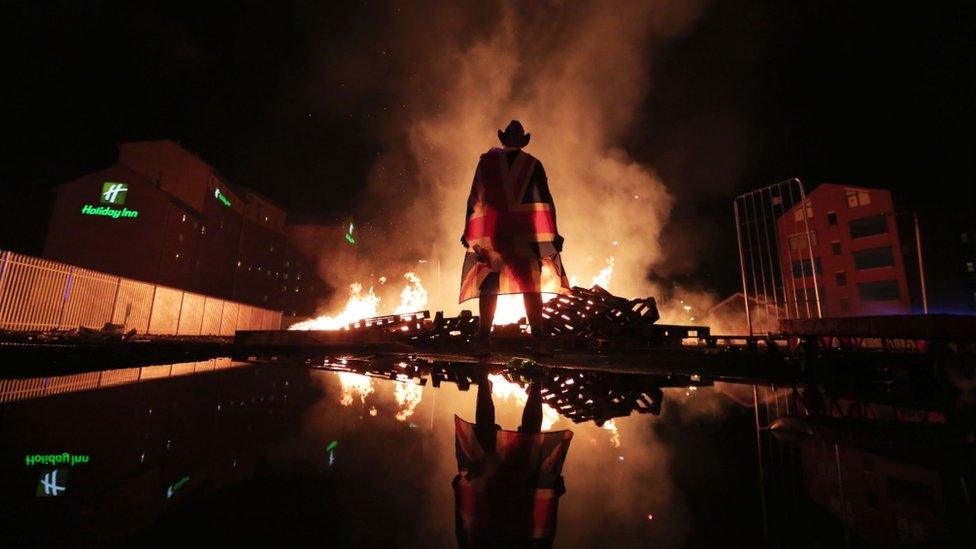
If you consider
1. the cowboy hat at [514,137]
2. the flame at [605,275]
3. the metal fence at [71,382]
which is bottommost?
the metal fence at [71,382]

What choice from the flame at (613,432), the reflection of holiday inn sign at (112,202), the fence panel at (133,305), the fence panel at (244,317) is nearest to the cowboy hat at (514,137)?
the flame at (613,432)

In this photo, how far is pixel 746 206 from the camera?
55.1 ft

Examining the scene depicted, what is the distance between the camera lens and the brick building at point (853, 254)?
2791 cm

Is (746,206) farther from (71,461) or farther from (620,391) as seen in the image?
(71,461)

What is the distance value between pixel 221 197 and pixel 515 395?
52543 millimetres

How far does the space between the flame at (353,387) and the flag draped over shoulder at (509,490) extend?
3.80ft

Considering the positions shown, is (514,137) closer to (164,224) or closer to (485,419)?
(485,419)

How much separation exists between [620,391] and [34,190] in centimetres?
4109

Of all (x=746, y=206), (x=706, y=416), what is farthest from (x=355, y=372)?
(x=746, y=206)

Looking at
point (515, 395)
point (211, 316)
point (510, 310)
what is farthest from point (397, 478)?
point (211, 316)

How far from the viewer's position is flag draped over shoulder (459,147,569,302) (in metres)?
5.54

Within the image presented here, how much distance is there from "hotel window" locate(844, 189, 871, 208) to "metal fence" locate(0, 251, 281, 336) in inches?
1660

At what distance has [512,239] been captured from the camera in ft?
18.4

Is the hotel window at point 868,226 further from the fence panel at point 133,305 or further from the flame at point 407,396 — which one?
the fence panel at point 133,305
